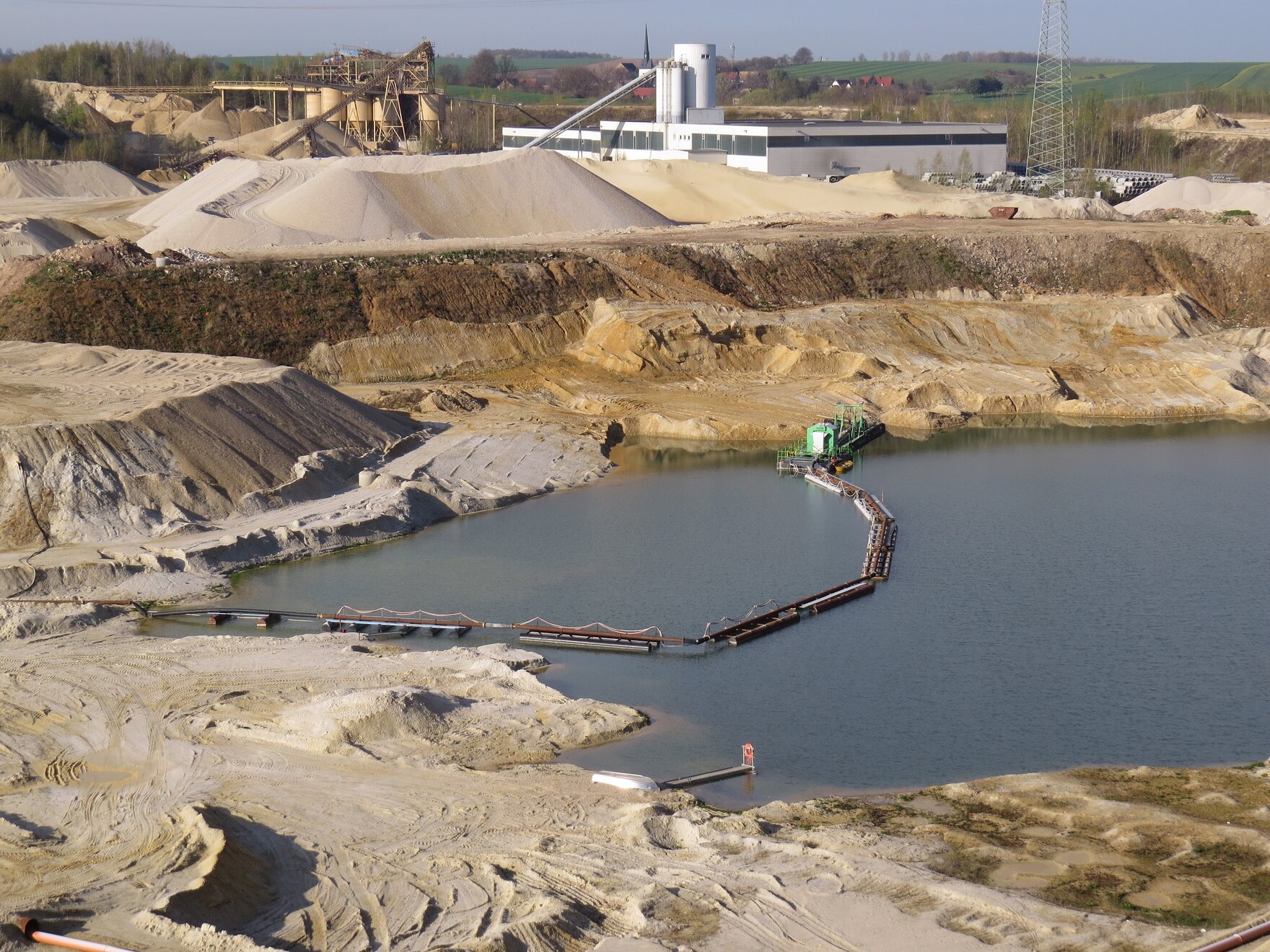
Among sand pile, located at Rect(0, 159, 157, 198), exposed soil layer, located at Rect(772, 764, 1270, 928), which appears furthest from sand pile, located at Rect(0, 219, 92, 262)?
exposed soil layer, located at Rect(772, 764, 1270, 928)

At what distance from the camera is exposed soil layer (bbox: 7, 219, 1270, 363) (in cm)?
4456

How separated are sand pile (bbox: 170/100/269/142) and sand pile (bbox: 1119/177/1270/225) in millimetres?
51816

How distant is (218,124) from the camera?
9288cm

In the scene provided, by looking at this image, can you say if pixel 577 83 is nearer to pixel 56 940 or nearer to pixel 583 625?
pixel 583 625

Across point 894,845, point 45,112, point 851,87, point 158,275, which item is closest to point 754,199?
point 158,275

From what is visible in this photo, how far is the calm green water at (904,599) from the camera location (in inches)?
859

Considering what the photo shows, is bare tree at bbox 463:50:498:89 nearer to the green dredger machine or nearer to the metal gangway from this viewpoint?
the metal gangway

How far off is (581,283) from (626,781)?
1298 inches

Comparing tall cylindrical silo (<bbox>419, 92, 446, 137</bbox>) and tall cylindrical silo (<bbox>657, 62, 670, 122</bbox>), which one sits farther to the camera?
tall cylindrical silo (<bbox>419, 92, 446, 137</bbox>)

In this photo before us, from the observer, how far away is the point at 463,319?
158 ft

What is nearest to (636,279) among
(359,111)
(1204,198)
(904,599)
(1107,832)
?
(904,599)

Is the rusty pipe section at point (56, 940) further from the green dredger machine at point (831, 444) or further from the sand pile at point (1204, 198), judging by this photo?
the sand pile at point (1204, 198)

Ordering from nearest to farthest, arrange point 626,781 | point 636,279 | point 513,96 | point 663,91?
point 626,781 < point 636,279 < point 663,91 < point 513,96

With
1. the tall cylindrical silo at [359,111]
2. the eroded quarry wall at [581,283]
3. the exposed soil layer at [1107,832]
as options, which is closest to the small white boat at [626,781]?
the exposed soil layer at [1107,832]
